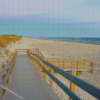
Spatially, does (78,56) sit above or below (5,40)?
below

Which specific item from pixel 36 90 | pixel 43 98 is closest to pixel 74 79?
pixel 43 98

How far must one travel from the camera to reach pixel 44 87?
710cm

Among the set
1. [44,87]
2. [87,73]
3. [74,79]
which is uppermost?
[74,79]

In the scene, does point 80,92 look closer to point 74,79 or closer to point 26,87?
point 26,87

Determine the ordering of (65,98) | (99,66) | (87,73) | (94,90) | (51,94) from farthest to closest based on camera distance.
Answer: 1. (99,66)
2. (87,73)
3. (65,98)
4. (51,94)
5. (94,90)

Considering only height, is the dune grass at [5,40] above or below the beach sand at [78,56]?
above

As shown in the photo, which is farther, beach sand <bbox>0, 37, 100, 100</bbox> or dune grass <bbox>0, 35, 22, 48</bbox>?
dune grass <bbox>0, 35, 22, 48</bbox>

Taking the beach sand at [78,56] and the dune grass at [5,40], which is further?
the dune grass at [5,40]

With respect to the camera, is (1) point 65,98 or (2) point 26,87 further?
(1) point 65,98

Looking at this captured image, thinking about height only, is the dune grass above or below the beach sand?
above

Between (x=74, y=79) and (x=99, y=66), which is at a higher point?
(x=74, y=79)

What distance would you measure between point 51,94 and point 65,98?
8.86 ft

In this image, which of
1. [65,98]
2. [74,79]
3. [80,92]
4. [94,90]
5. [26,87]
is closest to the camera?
[94,90]

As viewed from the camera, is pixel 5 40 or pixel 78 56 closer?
pixel 78 56
